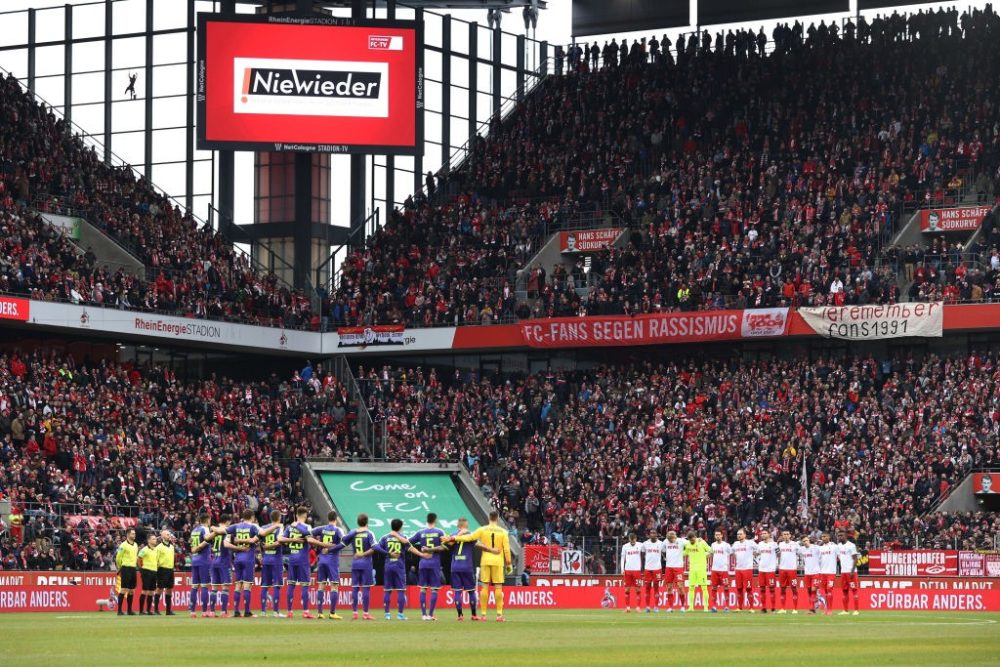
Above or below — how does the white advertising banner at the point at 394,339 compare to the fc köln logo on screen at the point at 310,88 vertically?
below

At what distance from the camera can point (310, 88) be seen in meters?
64.9

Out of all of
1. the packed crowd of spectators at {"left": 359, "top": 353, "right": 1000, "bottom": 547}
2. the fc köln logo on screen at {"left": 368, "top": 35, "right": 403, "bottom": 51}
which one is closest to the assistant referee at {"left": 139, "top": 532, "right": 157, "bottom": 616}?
the packed crowd of spectators at {"left": 359, "top": 353, "right": 1000, "bottom": 547}

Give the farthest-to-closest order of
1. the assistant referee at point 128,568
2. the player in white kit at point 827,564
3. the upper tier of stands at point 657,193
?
the upper tier of stands at point 657,193, the player in white kit at point 827,564, the assistant referee at point 128,568

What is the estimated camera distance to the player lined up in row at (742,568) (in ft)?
133

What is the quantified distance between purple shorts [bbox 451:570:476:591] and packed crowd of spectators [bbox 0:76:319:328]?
2869 centimetres

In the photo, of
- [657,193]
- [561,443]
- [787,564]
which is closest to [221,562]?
[787,564]

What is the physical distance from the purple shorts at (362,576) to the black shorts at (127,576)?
5.13m

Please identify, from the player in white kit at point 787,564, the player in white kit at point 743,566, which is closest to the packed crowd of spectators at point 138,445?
the player in white kit at point 743,566

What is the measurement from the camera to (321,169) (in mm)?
71750

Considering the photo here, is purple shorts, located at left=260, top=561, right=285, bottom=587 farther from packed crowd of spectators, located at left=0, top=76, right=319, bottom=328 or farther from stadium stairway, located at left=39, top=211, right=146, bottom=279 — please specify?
stadium stairway, located at left=39, top=211, right=146, bottom=279

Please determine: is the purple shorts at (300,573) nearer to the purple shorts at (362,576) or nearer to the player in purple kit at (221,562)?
the purple shorts at (362,576)

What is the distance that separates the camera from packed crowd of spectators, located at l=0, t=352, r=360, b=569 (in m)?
49.9

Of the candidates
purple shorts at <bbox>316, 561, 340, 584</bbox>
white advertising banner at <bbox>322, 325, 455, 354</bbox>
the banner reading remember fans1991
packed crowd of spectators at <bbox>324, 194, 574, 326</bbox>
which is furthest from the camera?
packed crowd of spectators at <bbox>324, 194, 574, 326</bbox>

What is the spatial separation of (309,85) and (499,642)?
4227 centimetres
